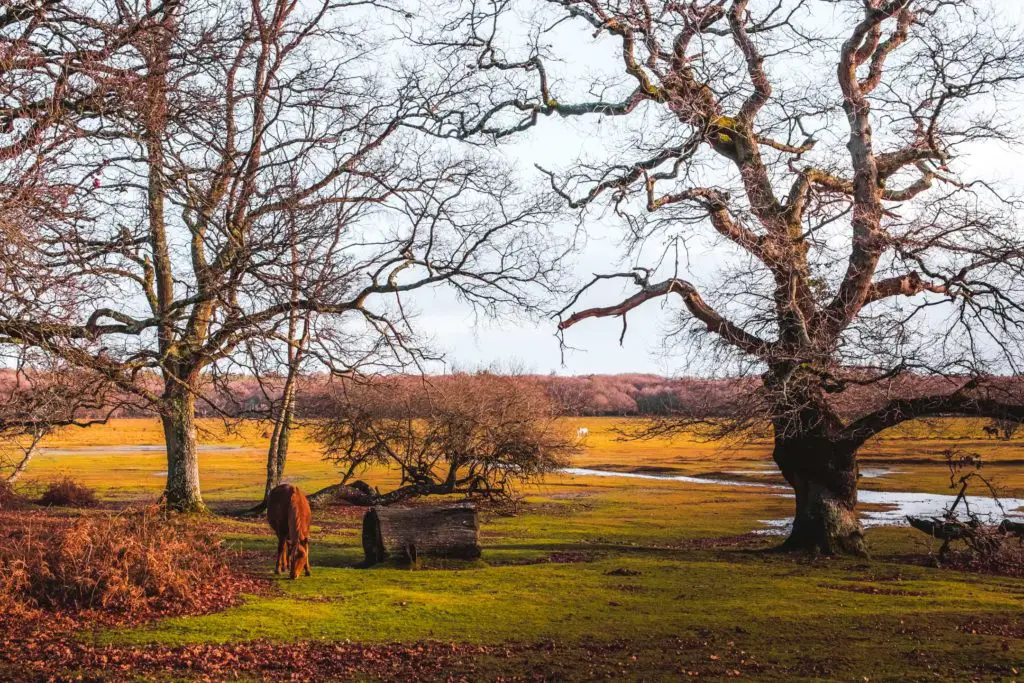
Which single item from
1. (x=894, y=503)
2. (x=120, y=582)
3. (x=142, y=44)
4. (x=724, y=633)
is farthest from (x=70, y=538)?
(x=894, y=503)

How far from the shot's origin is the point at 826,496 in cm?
2055

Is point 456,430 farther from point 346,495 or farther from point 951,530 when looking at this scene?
point 951,530

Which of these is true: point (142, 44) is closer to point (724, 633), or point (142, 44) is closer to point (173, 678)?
point (173, 678)

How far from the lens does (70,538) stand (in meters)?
12.4

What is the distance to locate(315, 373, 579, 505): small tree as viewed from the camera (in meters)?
31.9

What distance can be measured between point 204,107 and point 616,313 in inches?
399

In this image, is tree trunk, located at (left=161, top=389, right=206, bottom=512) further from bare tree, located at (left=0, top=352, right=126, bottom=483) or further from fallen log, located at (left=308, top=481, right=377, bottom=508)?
fallen log, located at (left=308, top=481, right=377, bottom=508)

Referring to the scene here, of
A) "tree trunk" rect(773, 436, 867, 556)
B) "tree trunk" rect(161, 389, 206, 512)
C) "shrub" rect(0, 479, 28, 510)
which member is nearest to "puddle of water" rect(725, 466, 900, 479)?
"tree trunk" rect(773, 436, 867, 556)

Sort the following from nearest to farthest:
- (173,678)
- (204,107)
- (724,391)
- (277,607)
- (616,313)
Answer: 1. (173,678)
2. (277,607)
3. (204,107)
4. (724,391)
5. (616,313)

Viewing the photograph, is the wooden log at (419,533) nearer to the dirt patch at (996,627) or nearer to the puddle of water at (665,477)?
the dirt patch at (996,627)

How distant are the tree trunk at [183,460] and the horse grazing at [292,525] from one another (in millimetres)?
10028

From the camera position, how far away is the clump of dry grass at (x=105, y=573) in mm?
12141

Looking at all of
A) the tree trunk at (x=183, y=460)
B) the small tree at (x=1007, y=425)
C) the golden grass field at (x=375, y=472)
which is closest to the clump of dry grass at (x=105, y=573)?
the golden grass field at (x=375, y=472)

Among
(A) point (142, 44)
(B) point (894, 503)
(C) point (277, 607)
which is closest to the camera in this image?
(A) point (142, 44)
